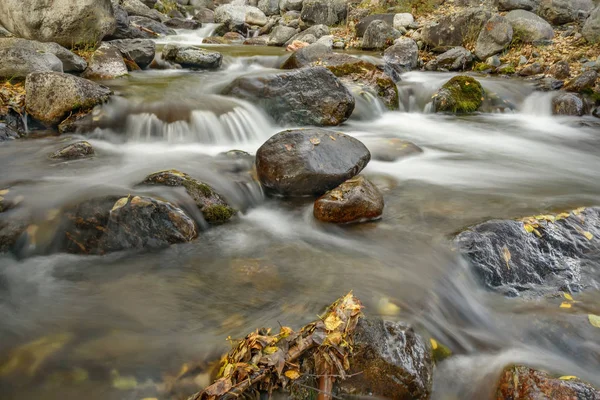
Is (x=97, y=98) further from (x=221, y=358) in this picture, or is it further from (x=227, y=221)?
(x=221, y=358)

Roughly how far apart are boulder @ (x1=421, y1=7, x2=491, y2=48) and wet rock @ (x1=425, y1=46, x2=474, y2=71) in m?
0.85

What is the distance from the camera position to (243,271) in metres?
3.28

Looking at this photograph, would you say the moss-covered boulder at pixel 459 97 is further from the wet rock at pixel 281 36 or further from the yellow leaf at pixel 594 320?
the wet rock at pixel 281 36

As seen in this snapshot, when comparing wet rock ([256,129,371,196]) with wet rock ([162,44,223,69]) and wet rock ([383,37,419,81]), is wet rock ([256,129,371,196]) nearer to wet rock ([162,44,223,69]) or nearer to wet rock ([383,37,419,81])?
wet rock ([162,44,223,69])

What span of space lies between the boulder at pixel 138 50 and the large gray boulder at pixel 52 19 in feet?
2.22

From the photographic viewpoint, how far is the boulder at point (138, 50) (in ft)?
29.4

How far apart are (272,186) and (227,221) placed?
0.77 metres

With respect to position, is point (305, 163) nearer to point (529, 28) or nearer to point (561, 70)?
point (561, 70)

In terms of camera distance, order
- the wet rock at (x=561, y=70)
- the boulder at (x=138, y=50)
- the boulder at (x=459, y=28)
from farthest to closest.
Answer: the boulder at (x=459, y=28) → the wet rock at (x=561, y=70) → the boulder at (x=138, y=50)

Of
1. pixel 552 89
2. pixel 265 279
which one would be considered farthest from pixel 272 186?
pixel 552 89

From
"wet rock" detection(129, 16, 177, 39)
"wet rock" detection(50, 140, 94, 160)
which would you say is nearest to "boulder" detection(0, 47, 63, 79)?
"wet rock" detection(50, 140, 94, 160)

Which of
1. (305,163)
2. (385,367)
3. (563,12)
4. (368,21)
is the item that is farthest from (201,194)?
(563,12)

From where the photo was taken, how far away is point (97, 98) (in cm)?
604

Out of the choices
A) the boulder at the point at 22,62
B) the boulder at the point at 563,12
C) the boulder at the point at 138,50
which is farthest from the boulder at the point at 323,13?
the boulder at the point at 22,62
